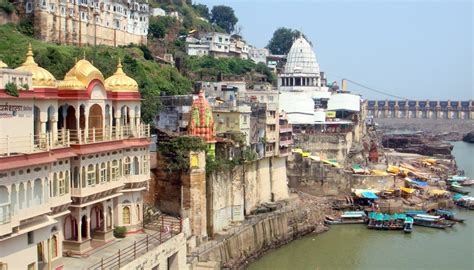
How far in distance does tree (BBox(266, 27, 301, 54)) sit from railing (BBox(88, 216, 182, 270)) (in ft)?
268

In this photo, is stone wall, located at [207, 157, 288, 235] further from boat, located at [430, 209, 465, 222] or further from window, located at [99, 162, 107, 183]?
boat, located at [430, 209, 465, 222]

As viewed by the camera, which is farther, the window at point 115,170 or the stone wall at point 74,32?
the stone wall at point 74,32

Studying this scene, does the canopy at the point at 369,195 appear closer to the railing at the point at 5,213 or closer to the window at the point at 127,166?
the window at the point at 127,166

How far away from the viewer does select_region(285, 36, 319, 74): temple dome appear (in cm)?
7662

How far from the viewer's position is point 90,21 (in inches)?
2331

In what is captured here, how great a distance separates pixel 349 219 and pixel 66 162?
25371 millimetres

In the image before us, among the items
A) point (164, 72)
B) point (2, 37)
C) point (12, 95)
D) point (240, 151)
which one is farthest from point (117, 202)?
point (164, 72)

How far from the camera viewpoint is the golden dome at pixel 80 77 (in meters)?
22.9

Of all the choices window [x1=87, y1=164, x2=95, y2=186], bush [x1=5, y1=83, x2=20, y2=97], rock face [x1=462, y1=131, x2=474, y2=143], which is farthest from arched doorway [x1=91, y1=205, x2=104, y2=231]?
rock face [x1=462, y1=131, x2=474, y2=143]

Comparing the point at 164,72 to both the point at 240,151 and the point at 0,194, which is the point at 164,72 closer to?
the point at 240,151

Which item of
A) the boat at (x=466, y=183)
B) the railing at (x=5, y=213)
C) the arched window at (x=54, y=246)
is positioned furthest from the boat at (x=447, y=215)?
the railing at (x=5, y=213)

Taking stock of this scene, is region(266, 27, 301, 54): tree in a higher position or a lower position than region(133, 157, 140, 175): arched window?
higher

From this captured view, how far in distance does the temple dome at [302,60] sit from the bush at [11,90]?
195 ft

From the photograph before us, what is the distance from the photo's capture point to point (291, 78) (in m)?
75.9
